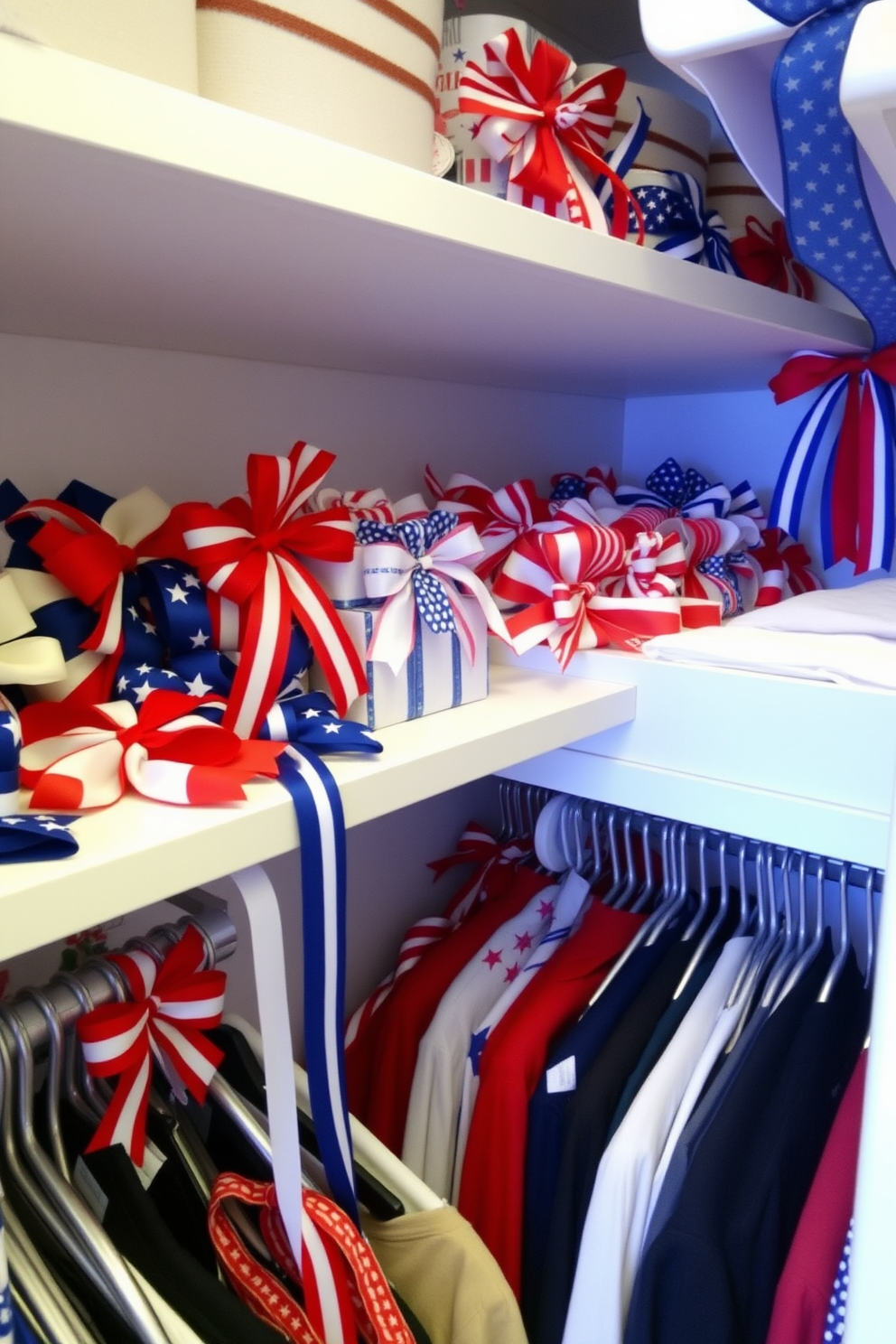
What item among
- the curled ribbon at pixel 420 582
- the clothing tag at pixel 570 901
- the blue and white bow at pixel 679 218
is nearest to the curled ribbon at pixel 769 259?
the blue and white bow at pixel 679 218

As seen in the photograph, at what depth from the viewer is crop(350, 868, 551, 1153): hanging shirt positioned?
33.5 inches

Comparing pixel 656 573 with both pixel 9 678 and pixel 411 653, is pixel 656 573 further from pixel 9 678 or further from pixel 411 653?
pixel 9 678

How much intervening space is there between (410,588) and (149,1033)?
32 cm

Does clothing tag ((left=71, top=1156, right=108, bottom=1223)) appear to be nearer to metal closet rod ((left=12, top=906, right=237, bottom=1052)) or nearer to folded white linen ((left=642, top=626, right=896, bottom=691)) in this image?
metal closet rod ((left=12, top=906, right=237, bottom=1052))

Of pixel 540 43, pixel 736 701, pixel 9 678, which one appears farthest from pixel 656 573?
pixel 9 678

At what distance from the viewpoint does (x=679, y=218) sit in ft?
2.72

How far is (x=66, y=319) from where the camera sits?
0.60 m

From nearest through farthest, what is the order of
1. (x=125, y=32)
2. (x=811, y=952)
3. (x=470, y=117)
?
(x=125, y=32) < (x=470, y=117) < (x=811, y=952)

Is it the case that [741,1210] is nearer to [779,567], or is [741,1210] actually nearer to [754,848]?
[754,848]

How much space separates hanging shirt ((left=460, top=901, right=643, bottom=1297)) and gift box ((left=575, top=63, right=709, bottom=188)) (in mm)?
766

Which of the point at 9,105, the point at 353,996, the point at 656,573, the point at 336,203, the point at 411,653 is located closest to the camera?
the point at 9,105

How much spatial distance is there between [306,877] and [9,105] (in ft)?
1.15

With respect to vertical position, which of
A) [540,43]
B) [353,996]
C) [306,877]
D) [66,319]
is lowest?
[353,996]

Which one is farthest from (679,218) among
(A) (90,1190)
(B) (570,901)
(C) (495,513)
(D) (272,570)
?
(A) (90,1190)
